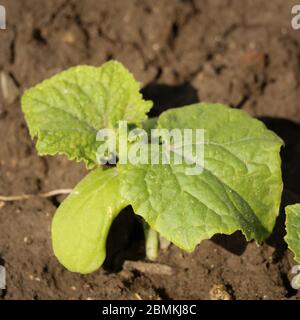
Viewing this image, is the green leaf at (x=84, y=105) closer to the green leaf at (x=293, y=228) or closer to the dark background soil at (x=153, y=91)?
the dark background soil at (x=153, y=91)

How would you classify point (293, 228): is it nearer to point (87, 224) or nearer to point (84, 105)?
point (87, 224)

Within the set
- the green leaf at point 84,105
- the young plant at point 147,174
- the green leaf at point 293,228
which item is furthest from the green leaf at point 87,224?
the green leaf at point 293,228

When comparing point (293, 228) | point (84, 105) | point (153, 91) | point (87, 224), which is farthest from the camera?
point (153, 91)

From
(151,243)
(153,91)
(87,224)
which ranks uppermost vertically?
(153,91)

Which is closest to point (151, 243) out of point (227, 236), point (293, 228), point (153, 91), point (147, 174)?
point (227, 236)

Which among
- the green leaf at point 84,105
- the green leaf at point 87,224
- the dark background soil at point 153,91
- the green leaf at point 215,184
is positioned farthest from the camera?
the dark background soil at point 153,91

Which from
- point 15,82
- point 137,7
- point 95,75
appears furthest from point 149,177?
point 137,7
